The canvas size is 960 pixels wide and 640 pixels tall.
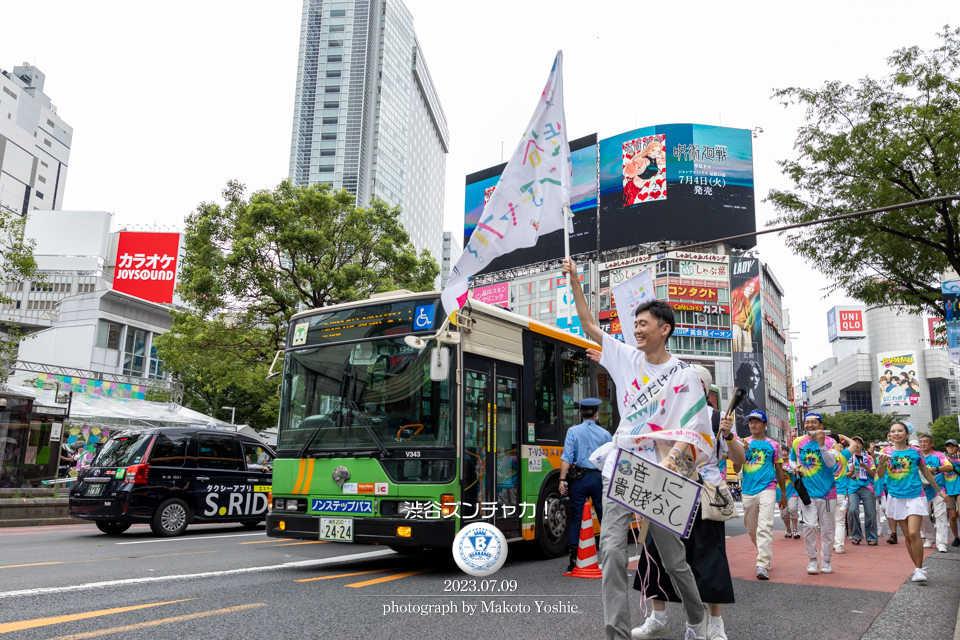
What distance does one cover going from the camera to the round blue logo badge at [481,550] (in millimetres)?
5547

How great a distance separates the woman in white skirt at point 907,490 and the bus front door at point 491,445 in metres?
3.88

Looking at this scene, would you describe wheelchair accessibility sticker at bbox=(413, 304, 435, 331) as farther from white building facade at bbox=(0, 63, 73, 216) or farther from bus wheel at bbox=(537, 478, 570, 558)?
white building facade at bbox=(0, 63, 73, 216)

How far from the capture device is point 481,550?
5594mm

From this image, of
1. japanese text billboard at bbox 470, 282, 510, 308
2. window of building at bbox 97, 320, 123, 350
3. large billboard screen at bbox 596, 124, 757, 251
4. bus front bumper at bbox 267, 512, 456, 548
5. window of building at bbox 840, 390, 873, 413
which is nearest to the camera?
bus front bumper at bbox 267, 512, 456, 548

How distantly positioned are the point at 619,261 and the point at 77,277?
4845 centimetres

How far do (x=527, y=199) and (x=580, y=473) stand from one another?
289cm

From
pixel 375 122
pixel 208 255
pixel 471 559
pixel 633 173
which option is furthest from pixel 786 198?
pixel 375 122

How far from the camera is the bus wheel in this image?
27.1 feet

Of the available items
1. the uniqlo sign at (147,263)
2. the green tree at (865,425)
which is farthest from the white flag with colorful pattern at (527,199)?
the green tree at (865,425)

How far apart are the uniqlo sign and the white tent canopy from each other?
25702 millimetres

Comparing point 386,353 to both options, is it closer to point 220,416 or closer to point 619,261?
point 220,416

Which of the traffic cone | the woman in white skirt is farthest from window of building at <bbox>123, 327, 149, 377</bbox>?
the woman in white skirt

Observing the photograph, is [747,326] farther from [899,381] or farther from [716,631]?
[899,381]

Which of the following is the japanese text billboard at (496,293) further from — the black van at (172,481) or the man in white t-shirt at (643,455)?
the man in white t-shirt at (643,455)
